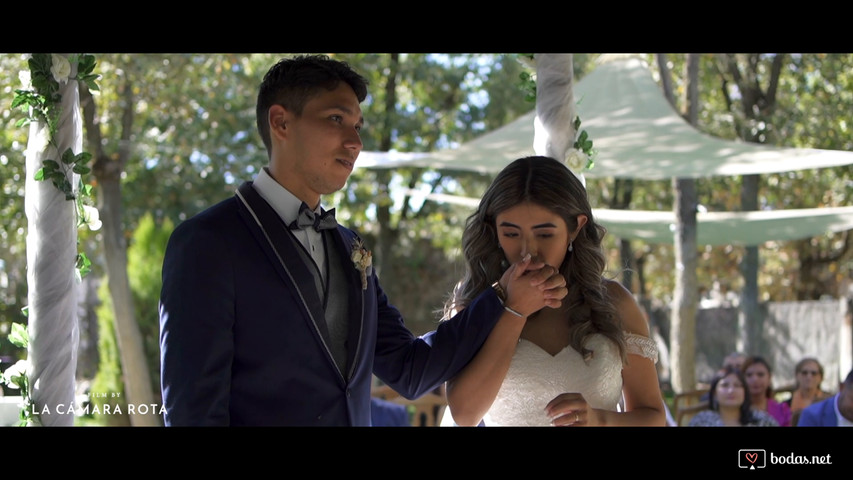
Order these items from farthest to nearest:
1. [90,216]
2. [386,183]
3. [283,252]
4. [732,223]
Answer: [386,183] < [732,223] < [90,216] < [283,252]

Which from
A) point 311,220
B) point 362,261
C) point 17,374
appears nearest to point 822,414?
point 362,261

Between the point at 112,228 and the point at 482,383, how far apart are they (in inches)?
251

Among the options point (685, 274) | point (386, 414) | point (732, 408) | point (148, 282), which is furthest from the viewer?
point (148, 282)

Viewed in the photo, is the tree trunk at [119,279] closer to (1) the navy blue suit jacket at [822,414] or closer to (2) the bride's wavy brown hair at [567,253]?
(1) the navy blue suit jacket at [822,414]

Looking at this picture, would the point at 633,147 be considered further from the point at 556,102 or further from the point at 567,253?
the point at 567,253

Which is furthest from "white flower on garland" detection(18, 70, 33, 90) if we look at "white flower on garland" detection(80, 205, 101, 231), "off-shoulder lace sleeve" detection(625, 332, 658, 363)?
"off-shoulder lace sleeve" detection(625, 332, 658, 363)

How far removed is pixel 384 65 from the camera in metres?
12.4

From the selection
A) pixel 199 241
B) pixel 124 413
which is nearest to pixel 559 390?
pixel 199 241

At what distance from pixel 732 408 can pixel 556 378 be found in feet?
11.7

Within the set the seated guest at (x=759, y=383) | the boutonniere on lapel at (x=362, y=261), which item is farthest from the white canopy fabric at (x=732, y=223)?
the boutonniere on lapel at (x=362, y=261)

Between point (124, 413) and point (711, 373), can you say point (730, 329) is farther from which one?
point (124, 413)

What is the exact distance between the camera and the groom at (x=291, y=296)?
2.04m
